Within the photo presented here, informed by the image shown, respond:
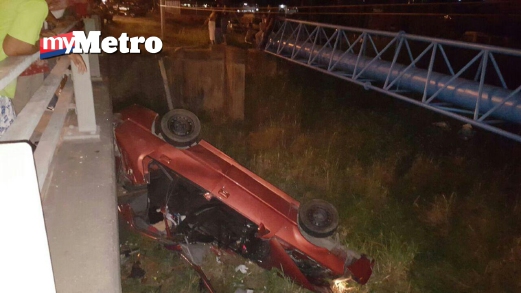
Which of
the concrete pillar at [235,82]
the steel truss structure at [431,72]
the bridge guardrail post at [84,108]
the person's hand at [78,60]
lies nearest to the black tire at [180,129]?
the bridge guardrail post at [84,108]

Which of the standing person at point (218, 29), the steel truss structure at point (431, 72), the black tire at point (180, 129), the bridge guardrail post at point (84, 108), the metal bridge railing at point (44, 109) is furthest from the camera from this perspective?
the standing person at point (218, 29)

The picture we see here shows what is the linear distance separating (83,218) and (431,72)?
20.7 ft

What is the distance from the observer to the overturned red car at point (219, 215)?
4145 mm

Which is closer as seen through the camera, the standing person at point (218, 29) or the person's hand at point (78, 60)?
the person's hand at point (78, 60)

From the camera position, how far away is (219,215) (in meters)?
4.20

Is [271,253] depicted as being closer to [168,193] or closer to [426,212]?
[168,193]

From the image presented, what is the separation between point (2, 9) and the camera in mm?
2279

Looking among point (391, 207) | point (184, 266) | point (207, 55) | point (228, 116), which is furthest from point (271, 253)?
point (207, 55)

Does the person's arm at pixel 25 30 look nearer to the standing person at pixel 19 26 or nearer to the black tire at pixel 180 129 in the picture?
the standing person at pixel 19 26

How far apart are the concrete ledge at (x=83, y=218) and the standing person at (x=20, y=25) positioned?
62 centimetres

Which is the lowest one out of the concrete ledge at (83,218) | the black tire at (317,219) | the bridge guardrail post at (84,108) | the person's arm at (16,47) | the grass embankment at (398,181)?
the grass embankment at (398,181)

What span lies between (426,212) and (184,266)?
13.9ft

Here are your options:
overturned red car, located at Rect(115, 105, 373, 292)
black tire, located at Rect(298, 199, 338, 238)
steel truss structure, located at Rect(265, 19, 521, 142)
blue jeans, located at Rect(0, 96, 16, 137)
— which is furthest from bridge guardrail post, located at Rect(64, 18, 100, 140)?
steel truss structure, located at Rect(265, 19, 521, 142)

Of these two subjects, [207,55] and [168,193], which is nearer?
[168,193]
